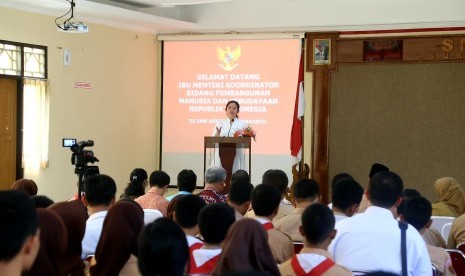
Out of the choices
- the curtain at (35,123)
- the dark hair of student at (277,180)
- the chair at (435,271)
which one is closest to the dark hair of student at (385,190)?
the chair at (435,271)

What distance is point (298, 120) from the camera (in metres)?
10.1

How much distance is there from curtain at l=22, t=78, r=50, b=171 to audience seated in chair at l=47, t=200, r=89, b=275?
18.7 ft

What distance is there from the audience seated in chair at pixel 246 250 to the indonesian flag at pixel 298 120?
7.57m

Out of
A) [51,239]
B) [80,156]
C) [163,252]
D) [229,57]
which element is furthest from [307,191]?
[229,57]

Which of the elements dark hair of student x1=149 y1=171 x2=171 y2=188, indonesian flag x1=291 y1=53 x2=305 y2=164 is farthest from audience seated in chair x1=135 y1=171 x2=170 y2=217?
indonesian flag x1=291 y1=53 x2=305 y2=164

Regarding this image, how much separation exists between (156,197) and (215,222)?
2463mm

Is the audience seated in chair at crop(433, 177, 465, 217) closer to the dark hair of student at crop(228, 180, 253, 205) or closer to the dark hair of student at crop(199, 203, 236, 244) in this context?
the dark hair of student at crop(228, 180, 253, 205)

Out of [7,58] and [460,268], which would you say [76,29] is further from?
[460,268]

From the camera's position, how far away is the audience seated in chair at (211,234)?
2896 millimetres

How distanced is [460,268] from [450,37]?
6.18 m

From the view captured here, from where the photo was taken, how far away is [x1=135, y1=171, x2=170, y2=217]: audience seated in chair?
5191mm

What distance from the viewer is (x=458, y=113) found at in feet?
31.6

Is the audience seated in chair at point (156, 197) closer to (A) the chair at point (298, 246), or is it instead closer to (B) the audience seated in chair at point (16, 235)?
(A) the chair at point (298, 246)

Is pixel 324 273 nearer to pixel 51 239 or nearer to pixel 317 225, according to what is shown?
pixel 317 225
